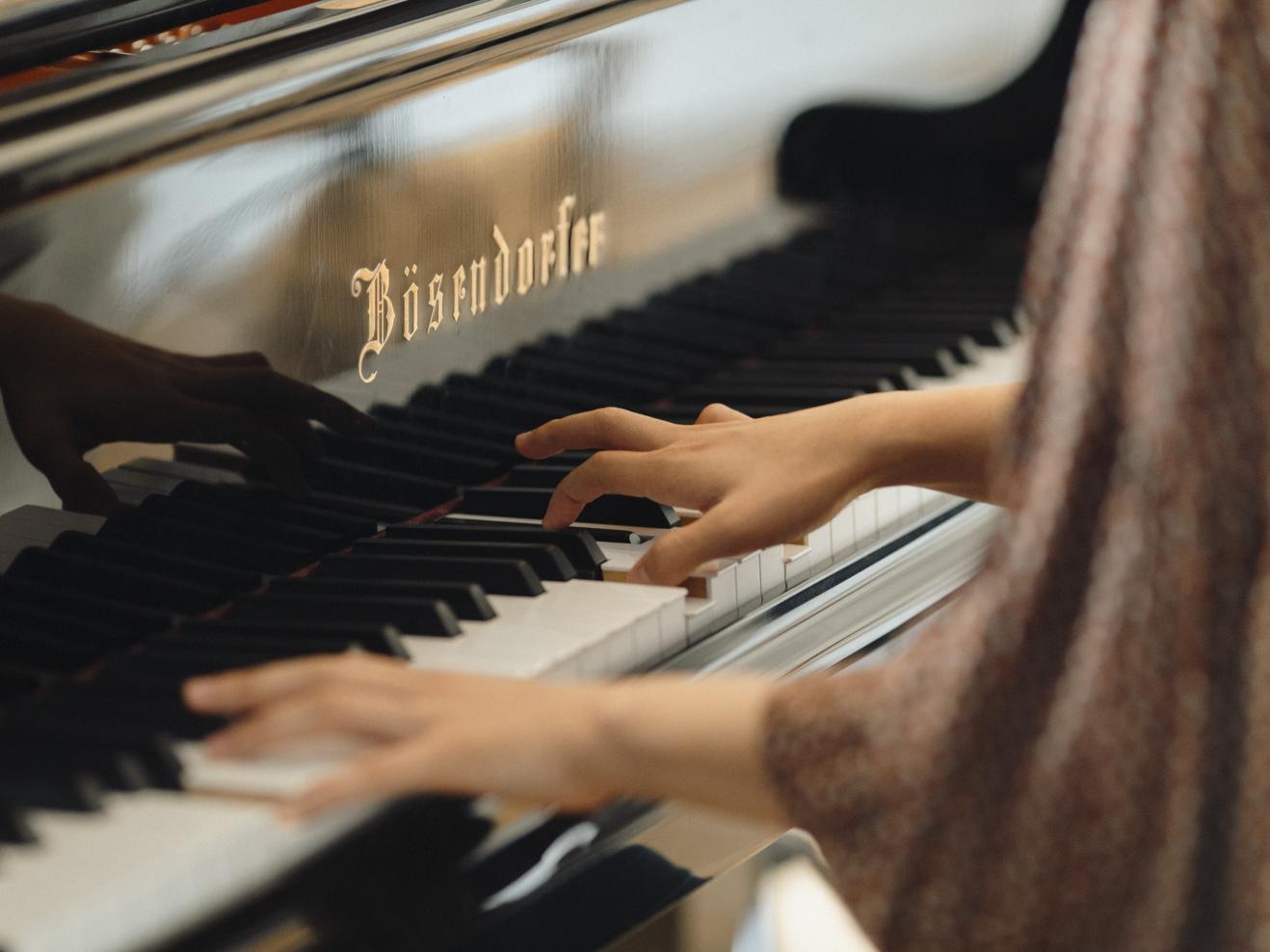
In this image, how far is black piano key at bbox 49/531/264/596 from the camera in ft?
3.34

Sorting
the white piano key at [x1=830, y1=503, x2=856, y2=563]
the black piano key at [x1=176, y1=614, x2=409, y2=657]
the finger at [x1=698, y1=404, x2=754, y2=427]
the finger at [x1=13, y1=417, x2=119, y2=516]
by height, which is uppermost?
the finger at [x1=13, y1=417, x2=119, y2=516]

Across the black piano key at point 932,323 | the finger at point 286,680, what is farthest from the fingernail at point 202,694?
the black piano key at point 932,323

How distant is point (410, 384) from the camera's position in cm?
123

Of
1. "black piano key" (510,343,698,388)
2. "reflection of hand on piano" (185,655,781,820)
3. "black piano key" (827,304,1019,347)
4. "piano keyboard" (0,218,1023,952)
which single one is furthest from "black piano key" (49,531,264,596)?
"black piano key" (827,304,1019,347)

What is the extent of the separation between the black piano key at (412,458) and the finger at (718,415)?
19 centimetres

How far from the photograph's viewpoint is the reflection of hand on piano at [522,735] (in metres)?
0.83

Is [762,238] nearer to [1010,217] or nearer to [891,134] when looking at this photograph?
[891,134]

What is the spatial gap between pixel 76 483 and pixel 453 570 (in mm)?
280

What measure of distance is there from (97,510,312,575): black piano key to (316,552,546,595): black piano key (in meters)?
0.03

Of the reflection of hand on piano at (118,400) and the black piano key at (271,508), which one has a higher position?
the reflection of hand on piano at (118,400)

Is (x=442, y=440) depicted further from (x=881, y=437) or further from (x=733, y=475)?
(x=881, y=437)

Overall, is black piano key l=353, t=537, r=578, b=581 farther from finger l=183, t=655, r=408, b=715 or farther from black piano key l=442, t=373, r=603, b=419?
finger l=183, t=655, r=408, b=715

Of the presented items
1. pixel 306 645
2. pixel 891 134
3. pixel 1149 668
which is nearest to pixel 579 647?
pixel 306 645

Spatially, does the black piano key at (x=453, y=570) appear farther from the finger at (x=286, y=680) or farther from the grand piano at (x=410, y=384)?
the finger at (x=286, y=680)
